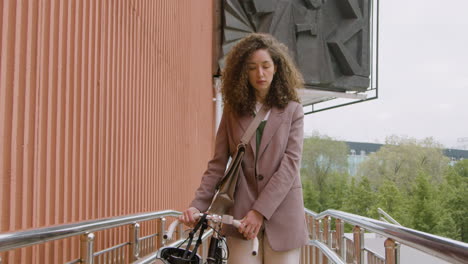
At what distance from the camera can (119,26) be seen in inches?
159

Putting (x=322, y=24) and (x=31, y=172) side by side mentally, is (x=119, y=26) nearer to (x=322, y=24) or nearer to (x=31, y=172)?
(x=31, y=172)

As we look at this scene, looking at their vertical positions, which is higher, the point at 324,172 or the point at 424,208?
the point at 324,172

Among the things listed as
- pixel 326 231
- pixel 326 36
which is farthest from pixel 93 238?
pixel 326 36

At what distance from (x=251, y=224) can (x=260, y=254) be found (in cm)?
22

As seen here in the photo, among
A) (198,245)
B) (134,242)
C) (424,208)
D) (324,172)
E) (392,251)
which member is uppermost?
(198,245)

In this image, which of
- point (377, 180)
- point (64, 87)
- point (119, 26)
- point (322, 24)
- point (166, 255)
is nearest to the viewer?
point (166, 255)

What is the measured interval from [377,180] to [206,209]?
59.0m

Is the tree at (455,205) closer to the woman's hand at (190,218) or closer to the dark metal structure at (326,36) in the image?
the dark metal structure at (326,36)

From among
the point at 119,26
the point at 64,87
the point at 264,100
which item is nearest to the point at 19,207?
the point at 64,87

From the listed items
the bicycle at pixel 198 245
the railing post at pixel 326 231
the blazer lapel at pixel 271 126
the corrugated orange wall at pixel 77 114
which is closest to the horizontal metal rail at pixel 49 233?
the corrugated orange wall at pixel 77 114

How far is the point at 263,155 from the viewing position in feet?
7.71

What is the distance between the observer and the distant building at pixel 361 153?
63831 mm

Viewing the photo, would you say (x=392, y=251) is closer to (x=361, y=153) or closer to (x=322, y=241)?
(x=322, y=241)

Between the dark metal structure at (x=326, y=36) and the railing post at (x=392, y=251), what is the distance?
1361cm
